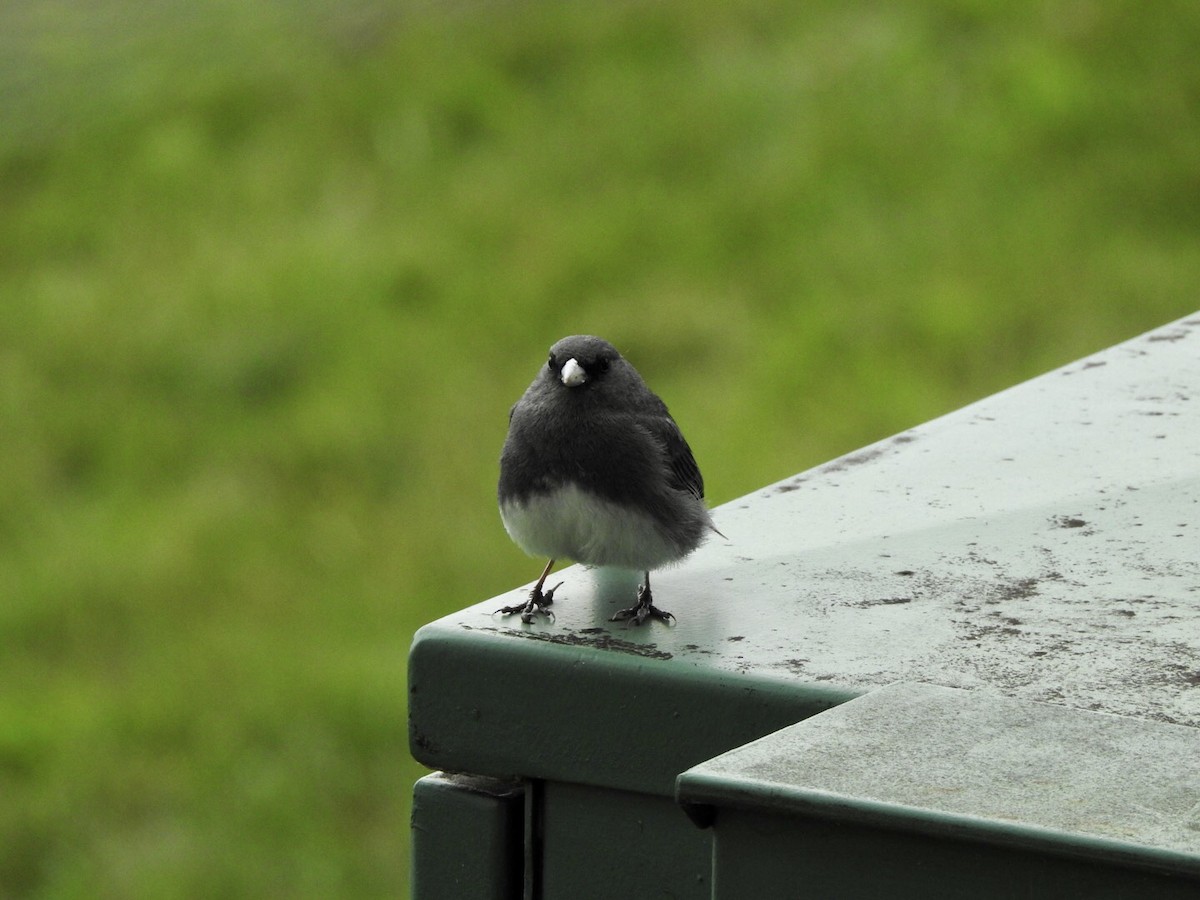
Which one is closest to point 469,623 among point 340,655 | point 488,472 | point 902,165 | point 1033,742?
point 1033,742

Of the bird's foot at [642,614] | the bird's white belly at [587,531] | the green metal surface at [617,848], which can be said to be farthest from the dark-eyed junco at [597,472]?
the green metal surface at [617,848]

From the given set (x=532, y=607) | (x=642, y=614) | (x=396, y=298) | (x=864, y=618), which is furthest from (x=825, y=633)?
(x=396, y=298)

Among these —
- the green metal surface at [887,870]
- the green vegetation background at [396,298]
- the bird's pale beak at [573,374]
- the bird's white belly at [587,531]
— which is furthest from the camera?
the green vegetation background at [396,298]

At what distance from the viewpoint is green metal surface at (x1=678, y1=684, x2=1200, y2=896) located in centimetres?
97

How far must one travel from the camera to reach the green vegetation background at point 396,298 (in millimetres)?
3963

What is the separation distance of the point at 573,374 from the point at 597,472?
12cm

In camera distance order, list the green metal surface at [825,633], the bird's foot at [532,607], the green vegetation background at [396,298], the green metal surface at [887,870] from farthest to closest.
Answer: the green vegetation background at [396,298]
the bird's foot at [532,607]
the green metal surface at [825,633]
the green metal surface at [887,870]

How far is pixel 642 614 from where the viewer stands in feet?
5.15

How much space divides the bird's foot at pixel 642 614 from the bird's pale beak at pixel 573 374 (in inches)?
13.6

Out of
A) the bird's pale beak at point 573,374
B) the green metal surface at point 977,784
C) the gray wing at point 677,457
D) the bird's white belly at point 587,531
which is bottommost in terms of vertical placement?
the green metal surface at point 977,784

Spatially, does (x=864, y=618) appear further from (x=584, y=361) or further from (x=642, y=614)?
(x=584, y=361)

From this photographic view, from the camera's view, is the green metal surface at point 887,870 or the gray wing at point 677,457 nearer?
the green metal surface at point 887,870

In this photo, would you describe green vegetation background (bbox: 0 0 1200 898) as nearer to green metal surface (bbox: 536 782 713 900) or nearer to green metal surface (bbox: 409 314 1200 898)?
green metal surface (bbox: 409 314 1200 898)

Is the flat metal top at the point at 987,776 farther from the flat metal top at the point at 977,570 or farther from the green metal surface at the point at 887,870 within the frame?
the flat metal top at the point at 977,570
